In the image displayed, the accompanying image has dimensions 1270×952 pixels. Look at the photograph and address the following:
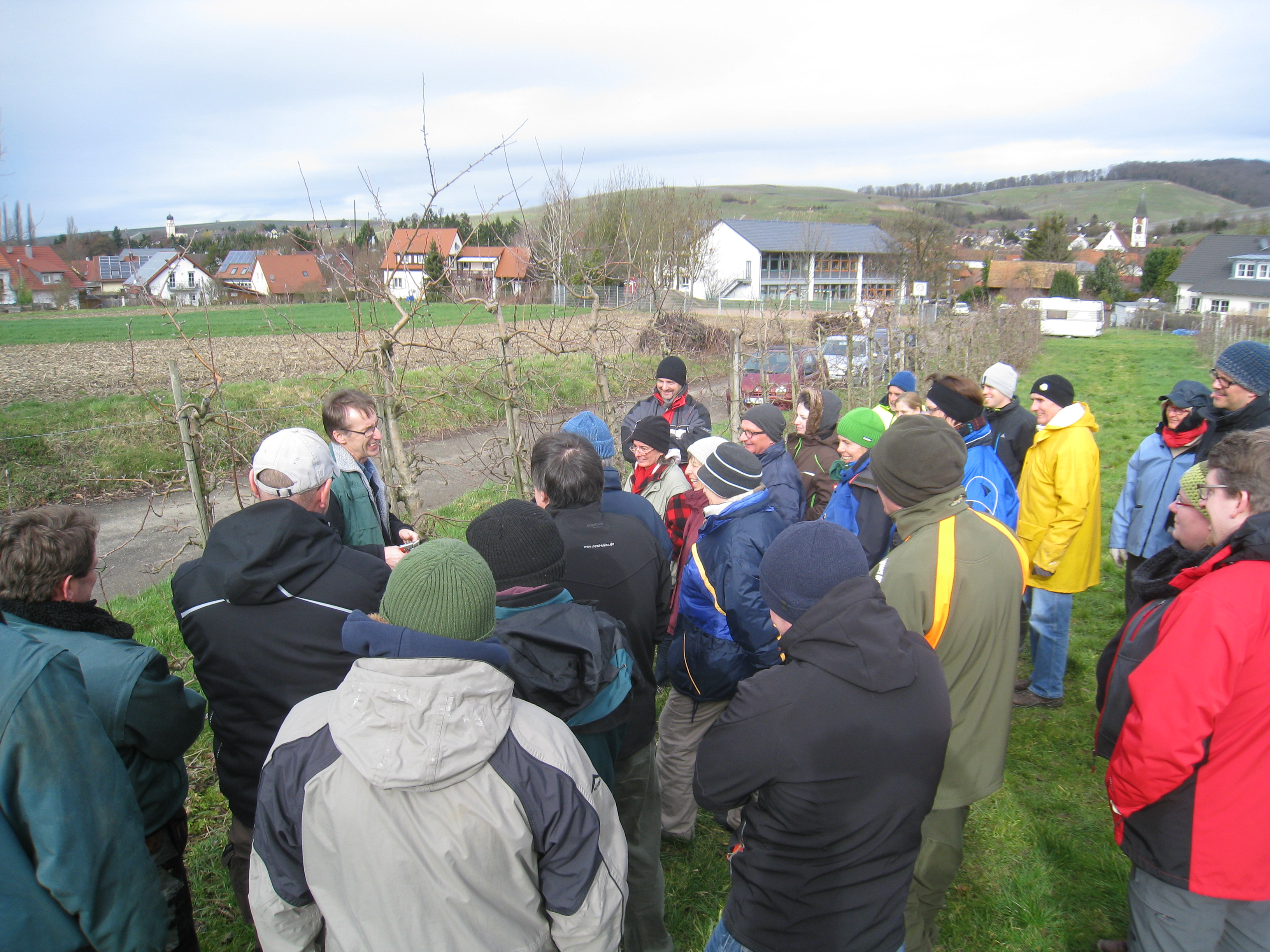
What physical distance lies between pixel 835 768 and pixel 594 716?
0.73 meters

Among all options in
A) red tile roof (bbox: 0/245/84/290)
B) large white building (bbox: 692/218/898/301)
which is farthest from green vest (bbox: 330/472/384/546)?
red tile roof (bbox: 0/245/84/290)

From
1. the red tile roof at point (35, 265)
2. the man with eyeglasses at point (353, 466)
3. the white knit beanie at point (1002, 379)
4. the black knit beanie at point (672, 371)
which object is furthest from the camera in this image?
the red tile roof at point (35, 265)

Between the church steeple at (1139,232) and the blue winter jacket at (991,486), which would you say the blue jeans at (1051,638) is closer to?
the blue winter jacket at (991,486)

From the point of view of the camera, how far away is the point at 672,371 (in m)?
5.79

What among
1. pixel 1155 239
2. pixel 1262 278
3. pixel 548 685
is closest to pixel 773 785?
pixel 548 685

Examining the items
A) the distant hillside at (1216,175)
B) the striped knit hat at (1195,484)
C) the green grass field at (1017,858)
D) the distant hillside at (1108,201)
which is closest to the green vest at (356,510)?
the green grass field at (1017,858)

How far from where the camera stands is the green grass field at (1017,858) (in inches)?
116

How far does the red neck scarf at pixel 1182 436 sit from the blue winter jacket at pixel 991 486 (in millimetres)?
1021

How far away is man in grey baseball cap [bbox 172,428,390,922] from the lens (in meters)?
2.22

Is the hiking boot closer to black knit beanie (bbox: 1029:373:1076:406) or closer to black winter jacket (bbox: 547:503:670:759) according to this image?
black knit beanie (bbox: 1029:373:1076:406)

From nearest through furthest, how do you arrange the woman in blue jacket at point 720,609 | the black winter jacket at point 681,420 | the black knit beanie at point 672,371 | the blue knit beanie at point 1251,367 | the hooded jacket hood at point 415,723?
the hooded jacket hood at point 415,723, the woman in blue jacket at point 720,609, the blue knit beanie at point 1251,367, the black winter jacket at point 681,420, the black knit beanie at point 672,371

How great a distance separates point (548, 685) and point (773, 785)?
0.62 meters

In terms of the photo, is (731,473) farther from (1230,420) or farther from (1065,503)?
(1230,420)

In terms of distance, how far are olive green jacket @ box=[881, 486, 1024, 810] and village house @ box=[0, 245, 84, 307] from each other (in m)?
45.4
